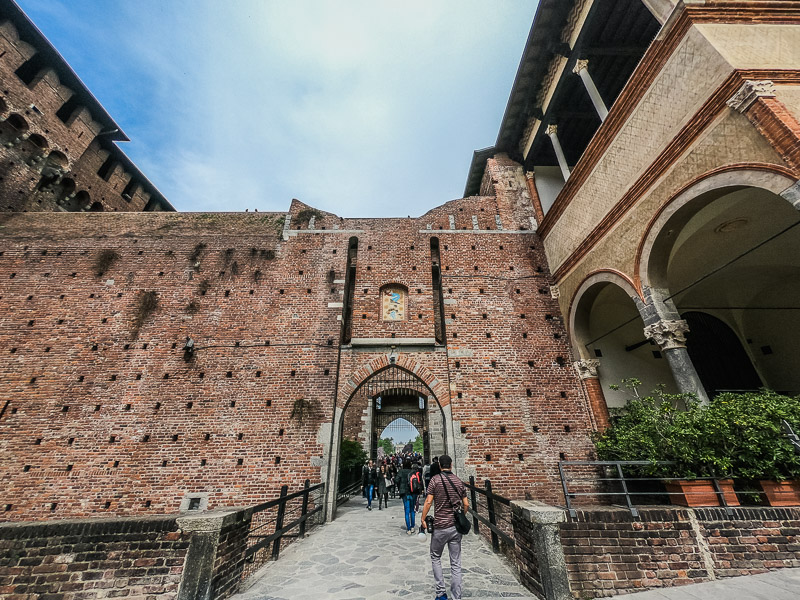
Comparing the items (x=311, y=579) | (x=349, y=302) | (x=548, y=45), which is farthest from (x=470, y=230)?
(x=311, y=579)

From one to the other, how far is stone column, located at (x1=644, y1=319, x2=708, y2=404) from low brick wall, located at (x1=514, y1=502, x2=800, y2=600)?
7.92 feet

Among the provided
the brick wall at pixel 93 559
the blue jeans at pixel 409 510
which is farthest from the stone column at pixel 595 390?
the brick wall at pixel 93 559

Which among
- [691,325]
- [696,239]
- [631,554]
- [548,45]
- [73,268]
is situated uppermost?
[548,45]

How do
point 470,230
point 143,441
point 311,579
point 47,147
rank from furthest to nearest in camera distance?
point 47,147, point 470,230, point 143,441, point 311,579

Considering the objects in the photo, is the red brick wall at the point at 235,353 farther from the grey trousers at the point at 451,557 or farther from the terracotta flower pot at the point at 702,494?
the grey trousers at the point at 451,557

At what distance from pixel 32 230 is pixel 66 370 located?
19.0ft

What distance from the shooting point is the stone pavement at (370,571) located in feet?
11.5

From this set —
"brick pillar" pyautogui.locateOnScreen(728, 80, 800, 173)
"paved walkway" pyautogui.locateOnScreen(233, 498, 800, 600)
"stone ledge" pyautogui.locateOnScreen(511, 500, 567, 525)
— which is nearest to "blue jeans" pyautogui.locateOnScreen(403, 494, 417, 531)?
"paved walkway" pyautogui.locateOnScreen(233, 498, 800, 600)

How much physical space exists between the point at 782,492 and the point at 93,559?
8516mm

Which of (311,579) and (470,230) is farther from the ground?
(470,230)

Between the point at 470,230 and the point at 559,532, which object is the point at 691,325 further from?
the point at 559,532

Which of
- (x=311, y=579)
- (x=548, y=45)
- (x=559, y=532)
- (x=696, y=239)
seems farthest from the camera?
(x=548, y=45)

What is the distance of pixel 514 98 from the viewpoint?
435 inches

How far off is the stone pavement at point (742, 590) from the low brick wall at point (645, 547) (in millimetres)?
112
